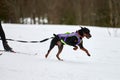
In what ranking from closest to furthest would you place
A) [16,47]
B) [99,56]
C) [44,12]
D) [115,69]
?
[115,69] → [99,56] → [16,47] → [44,12]

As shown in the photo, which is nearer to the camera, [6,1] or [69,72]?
[69,72]

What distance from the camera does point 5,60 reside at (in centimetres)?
965

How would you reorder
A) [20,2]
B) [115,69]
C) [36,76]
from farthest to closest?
[20,2], [115,69], [36,76]

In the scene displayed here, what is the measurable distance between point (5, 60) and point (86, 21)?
4794cm

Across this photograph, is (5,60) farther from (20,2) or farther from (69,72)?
(20,2)

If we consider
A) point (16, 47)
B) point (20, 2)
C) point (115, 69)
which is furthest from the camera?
point (20, 2)

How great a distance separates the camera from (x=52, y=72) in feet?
Answer: 27.6

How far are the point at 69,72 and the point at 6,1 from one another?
4244 cm

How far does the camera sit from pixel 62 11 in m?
58.3

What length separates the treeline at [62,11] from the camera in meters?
45.6

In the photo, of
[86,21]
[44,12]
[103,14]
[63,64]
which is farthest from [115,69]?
[44,12]

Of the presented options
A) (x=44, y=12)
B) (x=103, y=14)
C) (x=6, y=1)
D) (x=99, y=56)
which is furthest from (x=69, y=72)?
(x=44, y=12)

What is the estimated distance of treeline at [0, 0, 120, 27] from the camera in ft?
149

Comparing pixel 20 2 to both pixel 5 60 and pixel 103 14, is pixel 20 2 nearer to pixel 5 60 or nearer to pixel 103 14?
pixel 103 14
